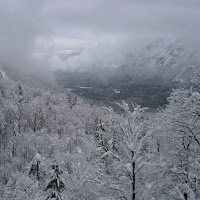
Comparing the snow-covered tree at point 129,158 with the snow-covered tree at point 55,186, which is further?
the snow-covered tree at point 55,186

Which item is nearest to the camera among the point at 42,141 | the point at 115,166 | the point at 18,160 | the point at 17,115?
the point at 115,166

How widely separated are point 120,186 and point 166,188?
6.08 feet

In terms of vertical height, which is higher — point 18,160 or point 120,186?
point 18,160

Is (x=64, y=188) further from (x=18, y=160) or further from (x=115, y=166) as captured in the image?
(x=18, y=160)

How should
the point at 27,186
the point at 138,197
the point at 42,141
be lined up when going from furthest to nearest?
1. the point at 42,141
2. the point at 27,186
3. the point at 138,197

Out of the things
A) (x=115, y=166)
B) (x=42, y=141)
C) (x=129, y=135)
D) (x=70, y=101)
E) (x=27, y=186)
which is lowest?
(x=27, y=186)

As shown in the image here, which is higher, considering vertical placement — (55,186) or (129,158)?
(129,158)

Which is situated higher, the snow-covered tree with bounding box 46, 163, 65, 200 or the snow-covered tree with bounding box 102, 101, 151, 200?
the snow-covered tree with bounding box 102, 101, 151, 200

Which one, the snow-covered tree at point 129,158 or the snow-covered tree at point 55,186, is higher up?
the snow-covered tree at point 129,158

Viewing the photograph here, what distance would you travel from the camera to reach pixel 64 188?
1614cm

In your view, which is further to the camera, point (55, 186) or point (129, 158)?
point (55, 186)

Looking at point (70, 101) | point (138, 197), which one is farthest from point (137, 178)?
point (70, 101)

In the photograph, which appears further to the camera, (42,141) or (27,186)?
(42,141)

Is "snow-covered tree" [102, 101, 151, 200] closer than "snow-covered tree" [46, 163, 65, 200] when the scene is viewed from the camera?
Yes
